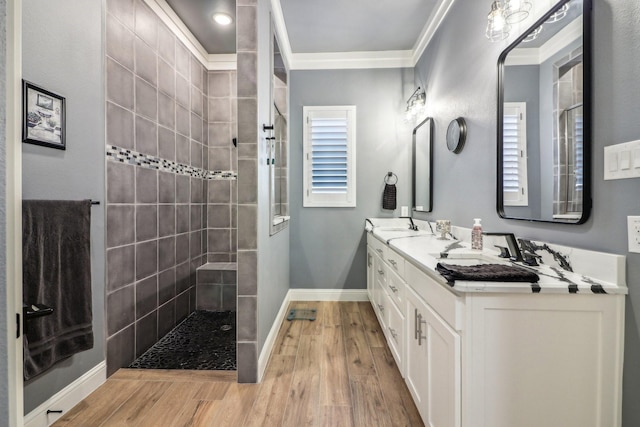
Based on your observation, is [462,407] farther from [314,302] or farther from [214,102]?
[214,102]

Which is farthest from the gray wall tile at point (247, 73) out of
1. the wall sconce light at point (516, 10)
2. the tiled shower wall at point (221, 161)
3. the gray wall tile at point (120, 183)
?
the tiled shower wall at point (221, 161)

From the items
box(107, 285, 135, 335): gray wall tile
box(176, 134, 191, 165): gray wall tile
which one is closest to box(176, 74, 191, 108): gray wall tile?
→ box(176, 134, 191, 165): gray wall tile

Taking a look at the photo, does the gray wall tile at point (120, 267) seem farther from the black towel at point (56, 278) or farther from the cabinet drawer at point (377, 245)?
the cabinet drawer at point (377, 245)

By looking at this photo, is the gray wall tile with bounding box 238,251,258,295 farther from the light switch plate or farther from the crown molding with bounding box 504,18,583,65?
the crown molding with bounding box 504,18,583,65

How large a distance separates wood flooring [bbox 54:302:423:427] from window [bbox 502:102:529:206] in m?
1.32

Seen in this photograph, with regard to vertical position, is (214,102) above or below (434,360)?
above

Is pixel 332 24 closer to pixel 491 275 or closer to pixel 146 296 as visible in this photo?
pixel 491 275

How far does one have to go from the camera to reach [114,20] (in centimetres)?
198

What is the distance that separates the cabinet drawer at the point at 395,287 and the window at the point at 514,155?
78 cm

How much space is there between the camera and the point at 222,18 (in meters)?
2.74

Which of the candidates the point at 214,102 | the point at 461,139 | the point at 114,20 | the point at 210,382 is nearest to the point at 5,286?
the point at 210,382

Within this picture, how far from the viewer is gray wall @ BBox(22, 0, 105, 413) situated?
1.43m

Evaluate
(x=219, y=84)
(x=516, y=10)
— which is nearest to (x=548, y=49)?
(x=516, y=10)

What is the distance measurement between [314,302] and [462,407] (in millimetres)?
2438
